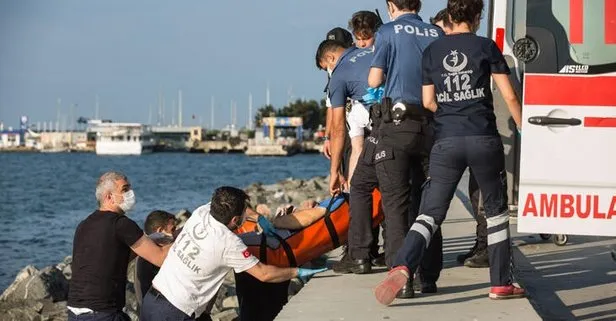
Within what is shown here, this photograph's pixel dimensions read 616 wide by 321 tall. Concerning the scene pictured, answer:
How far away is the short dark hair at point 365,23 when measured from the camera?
30.0ft

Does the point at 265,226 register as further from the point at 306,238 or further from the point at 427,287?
the point at 427,287

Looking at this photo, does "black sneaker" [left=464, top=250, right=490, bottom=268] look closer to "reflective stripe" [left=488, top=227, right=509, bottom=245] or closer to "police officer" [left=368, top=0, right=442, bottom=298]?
"police officer" [left=368, top=0, right=442, bottom=298]

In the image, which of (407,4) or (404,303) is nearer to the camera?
(404,303)

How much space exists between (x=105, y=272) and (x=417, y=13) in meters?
2.70

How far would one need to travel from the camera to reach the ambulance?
24.9 feet

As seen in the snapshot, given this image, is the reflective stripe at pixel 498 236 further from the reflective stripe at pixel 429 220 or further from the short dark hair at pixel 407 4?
the short dark hair at pixel 407 4

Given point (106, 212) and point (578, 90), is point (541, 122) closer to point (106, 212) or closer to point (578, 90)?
point (578, 90)

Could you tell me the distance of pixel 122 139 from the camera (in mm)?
152000

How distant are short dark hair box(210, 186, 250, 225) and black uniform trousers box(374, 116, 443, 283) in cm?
125

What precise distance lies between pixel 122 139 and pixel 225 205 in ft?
480

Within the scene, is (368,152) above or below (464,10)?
below

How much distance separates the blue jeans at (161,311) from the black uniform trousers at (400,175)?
61.2 inches

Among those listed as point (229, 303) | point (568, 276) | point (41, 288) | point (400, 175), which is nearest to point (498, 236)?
point (400, 175)

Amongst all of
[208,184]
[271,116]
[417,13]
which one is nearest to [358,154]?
[417,13]
